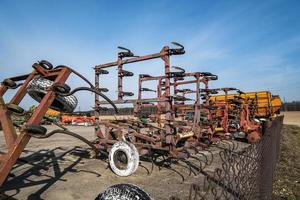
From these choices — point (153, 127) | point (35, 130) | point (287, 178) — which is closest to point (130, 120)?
point (153, 127)

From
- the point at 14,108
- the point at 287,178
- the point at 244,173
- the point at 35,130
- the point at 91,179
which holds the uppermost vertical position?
the point at 14,108

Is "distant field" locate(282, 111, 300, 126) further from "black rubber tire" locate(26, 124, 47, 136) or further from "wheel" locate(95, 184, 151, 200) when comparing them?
"black rubber tire" locate(26, 124, 47, 136)

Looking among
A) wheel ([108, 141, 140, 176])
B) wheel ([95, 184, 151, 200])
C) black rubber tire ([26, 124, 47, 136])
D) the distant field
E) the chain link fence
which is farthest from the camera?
the distant field

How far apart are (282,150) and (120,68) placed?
6867 millimetres

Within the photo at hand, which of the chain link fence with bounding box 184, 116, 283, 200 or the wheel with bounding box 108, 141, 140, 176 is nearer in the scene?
the chain link fence with bounding box 184, 116, 283, 200

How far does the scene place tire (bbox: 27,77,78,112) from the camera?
332 centimetres

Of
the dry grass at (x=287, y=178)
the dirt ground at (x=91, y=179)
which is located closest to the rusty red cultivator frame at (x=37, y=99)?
the dirt ground at (x=91, y=179)

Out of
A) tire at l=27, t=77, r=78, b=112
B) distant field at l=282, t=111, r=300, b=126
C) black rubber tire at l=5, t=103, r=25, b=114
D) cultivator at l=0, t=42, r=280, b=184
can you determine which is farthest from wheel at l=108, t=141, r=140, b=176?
distant field at l=282, t=111, r=300, b=126

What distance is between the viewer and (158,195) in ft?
16.5

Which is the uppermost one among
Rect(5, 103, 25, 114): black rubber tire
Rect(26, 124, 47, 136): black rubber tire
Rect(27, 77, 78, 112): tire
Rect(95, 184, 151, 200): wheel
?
Rect(27, 77, 78, 112): tire

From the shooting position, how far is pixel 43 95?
350cm

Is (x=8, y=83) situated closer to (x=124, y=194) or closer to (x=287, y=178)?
(x=124, y=194)

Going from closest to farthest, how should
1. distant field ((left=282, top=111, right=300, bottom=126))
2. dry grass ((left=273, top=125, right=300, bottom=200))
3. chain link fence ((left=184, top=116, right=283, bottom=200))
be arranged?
chain link fence ((left=184, top=116, right=283, bottom=200)), dry grass ((left=273, top=125, right=300, bottom=200)), distant field ((left=282, top=111, right=300, bottom=126))

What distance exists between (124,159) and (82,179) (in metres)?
1.07
